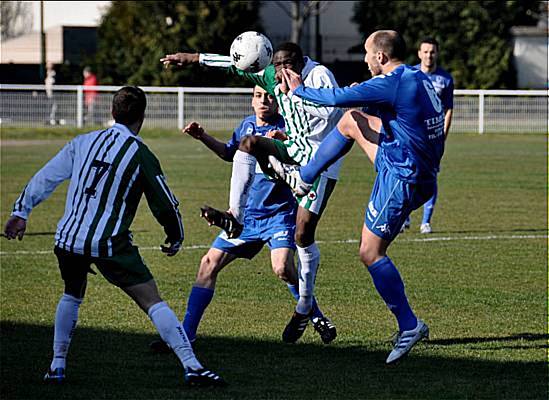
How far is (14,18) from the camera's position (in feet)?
168

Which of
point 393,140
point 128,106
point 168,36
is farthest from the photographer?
point 168,36

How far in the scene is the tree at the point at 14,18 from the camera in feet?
166

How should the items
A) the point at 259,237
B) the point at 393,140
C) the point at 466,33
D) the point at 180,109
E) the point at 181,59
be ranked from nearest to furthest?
the point at 393,140
the point at 259,237
the point at 181,59
the point at 180,109
the point at 466,33

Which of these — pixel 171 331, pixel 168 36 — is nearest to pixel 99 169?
pixel 171 331

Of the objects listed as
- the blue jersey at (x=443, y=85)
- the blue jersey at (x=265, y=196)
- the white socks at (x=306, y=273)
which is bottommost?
the white socks at (x=306, y=273)

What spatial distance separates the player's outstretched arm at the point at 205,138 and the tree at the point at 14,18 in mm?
44179

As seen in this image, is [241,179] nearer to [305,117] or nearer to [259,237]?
[259,237]

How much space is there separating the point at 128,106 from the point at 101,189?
523mm

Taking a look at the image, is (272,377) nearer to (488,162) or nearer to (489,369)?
(489,369)

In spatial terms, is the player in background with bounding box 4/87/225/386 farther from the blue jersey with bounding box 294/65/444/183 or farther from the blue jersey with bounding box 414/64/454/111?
the blue jersey with bounding box 414/64/454/111

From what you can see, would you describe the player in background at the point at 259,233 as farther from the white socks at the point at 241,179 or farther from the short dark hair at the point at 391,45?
the short dark hair at the point at 391,45

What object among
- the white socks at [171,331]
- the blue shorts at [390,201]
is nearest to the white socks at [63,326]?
the white socks at [171,331]

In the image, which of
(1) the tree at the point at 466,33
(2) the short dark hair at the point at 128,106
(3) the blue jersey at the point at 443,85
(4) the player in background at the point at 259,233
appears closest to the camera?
(2) the short dark hair at the point at 128,106

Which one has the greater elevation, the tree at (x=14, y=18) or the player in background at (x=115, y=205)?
the tree at (x=14, y=18)
